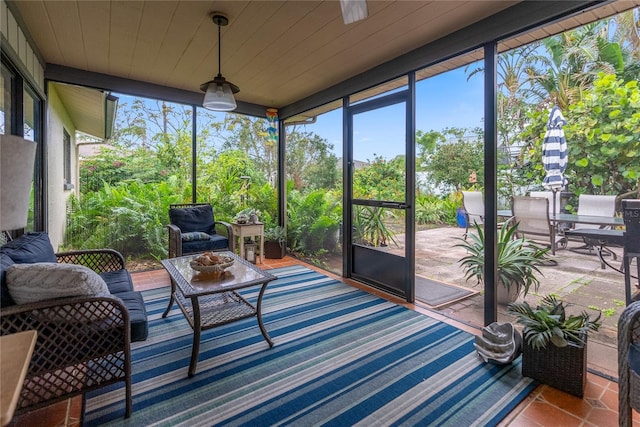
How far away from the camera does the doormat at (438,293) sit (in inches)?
122

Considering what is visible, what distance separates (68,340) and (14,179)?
81 centimetres

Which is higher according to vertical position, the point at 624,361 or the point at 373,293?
the point at 624,361

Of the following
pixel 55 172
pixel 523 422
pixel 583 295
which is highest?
pixel 55 172

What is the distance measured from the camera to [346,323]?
2596mm

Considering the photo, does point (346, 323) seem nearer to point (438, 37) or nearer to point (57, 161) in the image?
point (438, 37)

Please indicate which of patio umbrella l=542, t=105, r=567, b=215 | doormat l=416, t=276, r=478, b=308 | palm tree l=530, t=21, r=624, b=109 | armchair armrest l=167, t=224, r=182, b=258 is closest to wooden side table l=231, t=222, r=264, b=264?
armchair armrest l=167, t=224, r=182, b=258

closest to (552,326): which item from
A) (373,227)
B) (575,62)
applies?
(373,227)

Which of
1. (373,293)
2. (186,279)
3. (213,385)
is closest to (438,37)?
(373,293)

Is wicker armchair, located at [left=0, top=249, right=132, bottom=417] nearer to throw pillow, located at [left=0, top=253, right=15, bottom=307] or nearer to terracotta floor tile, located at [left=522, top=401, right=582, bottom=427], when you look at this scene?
throw pillow, located at [left=0, top=253, right=15, bottom=307]

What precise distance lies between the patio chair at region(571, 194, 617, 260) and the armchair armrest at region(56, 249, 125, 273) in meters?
3.91

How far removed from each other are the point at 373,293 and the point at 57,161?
4.08 metres

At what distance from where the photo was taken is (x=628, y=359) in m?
1.33

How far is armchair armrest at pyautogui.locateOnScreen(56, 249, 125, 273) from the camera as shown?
241 cm

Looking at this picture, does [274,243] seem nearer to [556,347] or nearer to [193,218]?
[193,218]
